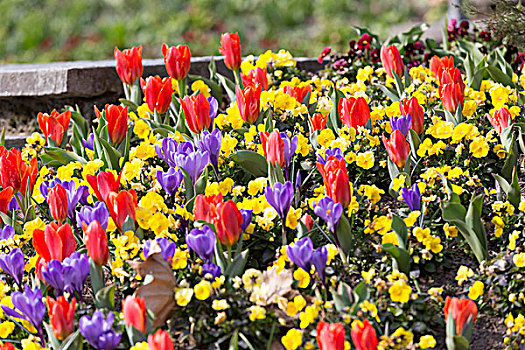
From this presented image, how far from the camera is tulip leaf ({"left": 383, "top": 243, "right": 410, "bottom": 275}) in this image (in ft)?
6.15

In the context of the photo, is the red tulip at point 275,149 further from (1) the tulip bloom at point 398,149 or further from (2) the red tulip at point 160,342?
(2) the red tulip at point 160,342

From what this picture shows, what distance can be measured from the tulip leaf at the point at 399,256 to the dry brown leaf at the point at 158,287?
0.62m

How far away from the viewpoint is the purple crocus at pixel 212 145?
2.23m

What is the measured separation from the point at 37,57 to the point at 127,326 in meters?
5.18

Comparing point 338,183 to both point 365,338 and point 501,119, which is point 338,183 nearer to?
point 365,338

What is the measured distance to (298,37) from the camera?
6.55 metres

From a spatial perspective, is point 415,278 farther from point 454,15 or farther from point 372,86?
point 454,15

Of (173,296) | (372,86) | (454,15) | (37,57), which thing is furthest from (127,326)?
(37,57)

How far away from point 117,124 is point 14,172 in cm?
43

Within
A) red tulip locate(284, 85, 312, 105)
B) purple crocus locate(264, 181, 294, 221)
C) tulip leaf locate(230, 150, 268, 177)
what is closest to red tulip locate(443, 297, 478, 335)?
purple crocus locate(264, 181, 294, 221)

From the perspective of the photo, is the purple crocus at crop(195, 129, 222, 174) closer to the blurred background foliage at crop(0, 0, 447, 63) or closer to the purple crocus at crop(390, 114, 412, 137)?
the purple crocus at crop(390, 114, 412, 137)

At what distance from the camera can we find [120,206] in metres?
1.91

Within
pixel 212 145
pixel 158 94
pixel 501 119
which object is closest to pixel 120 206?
pixel 212 145

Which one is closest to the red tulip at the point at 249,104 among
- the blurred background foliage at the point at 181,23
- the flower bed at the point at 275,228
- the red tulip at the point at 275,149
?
the flower bed at the point at 275,228
